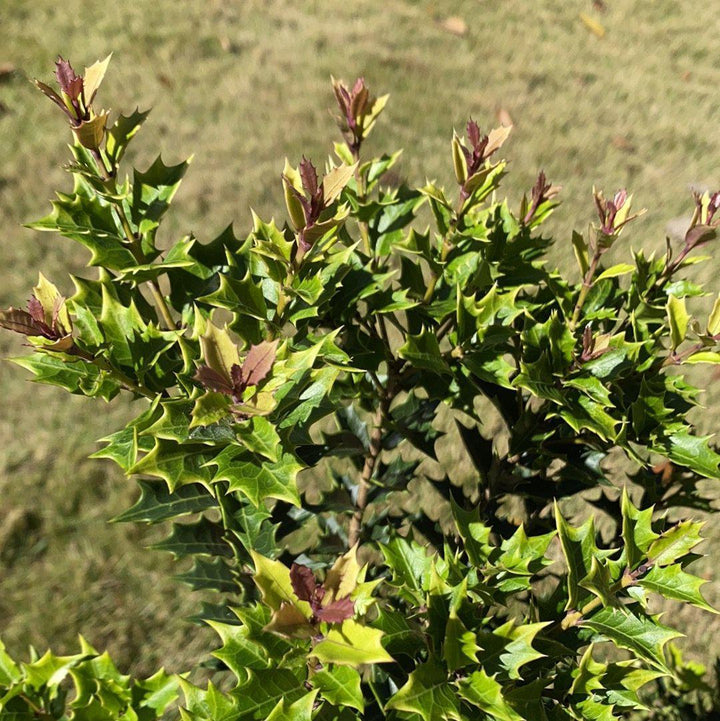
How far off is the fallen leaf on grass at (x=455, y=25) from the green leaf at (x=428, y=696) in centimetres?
497

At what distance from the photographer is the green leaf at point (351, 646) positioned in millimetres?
765

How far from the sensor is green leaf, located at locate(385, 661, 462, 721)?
2.87 ft

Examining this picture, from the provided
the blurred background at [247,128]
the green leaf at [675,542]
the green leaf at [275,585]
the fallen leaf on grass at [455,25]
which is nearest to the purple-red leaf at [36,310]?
the green leaf at [275,585]

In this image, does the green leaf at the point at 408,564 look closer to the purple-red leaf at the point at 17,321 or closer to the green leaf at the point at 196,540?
the green leaf at the point at 196,540

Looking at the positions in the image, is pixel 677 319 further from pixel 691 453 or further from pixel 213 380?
pixel 213 380

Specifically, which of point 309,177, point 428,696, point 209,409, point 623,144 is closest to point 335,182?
point 309,177

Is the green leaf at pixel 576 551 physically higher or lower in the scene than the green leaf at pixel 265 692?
higher

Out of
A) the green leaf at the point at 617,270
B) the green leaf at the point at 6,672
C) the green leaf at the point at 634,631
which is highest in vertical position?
the green leaf at the point at 617,270

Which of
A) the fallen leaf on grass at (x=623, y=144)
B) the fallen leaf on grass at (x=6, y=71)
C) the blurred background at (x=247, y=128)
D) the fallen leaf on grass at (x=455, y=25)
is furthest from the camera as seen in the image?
the fallen leaf on grass at (x=455, y=25)

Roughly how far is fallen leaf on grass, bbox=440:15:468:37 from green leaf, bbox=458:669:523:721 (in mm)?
4971

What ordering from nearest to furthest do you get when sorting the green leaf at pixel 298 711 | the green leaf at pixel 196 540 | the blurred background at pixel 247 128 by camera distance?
the green leaf at pixel 298 711, the green leaf at pixel 196 540, the blurred background at pixel 247 128

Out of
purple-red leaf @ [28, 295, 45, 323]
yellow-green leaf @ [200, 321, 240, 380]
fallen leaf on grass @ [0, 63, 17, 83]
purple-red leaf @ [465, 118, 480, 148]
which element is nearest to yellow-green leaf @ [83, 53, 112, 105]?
purple-red leaf @ [28, 295, 45, 323]

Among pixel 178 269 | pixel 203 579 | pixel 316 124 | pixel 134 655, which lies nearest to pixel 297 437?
pixel 178 269

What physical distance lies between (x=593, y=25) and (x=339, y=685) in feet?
18.4
